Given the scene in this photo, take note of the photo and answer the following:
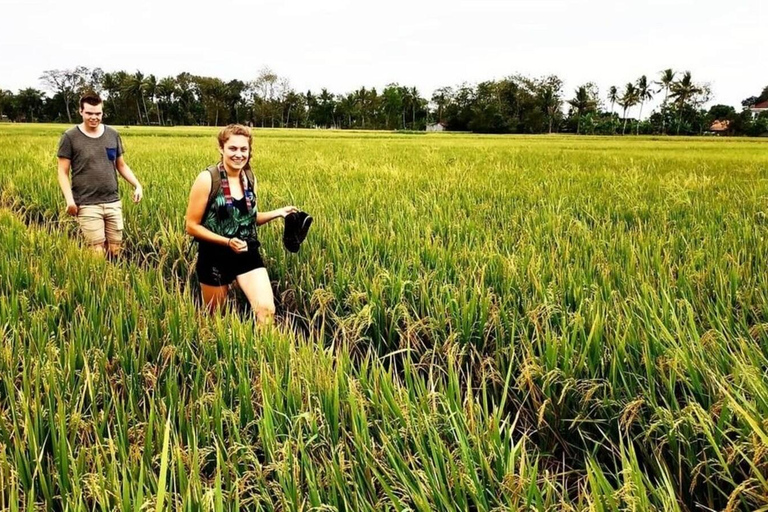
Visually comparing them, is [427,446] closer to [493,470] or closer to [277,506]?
[493,470]

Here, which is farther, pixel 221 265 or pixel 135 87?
pixel 135 87

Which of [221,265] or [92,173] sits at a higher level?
Result: [92,173]

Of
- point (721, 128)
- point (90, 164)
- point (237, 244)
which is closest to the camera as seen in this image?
point (237, 244)

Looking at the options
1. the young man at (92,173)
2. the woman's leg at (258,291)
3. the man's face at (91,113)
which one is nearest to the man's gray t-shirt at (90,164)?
the young man at (92,173)

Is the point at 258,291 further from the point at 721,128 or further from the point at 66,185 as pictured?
the point at 721,128

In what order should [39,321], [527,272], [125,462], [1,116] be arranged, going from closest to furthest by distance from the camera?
[125,462] < [39,321] < [527,272] < [1,116]

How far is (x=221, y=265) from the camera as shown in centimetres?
293

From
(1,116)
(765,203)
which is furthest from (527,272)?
(1,116)

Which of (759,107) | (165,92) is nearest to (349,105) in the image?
(165,92)

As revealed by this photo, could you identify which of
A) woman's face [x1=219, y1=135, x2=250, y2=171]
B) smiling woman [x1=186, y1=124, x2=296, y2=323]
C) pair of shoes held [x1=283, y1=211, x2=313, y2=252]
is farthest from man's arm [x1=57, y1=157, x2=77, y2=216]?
pair of shoes held [x1=283, y1=211, x2=313, y2=252]

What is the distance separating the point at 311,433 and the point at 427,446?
0.31 m

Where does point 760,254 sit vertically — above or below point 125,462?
above

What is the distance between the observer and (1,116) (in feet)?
225

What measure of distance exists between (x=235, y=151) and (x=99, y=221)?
6.13 feet
